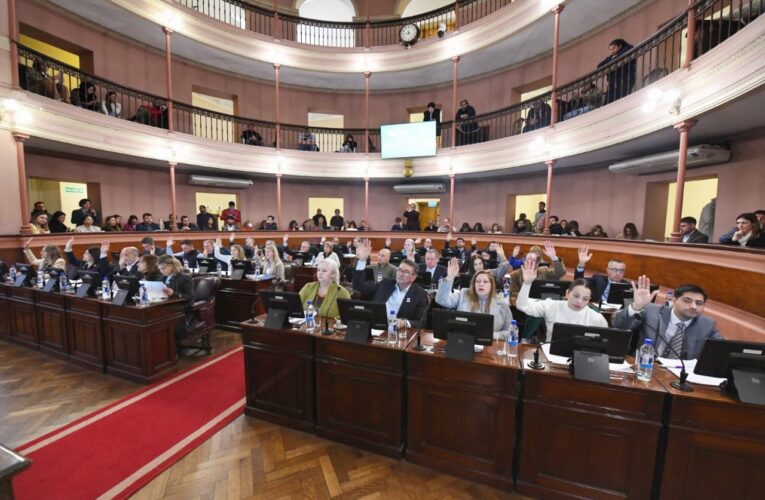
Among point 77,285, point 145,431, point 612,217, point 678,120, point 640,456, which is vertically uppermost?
point 678,120

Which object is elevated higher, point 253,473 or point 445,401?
point 445,401

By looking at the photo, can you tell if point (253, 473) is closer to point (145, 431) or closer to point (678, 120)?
point (145, 431)

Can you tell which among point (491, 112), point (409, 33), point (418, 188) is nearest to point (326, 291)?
point (491, 112)

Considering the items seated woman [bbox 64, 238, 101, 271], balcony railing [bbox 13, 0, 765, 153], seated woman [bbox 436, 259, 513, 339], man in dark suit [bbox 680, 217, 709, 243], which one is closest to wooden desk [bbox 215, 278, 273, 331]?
seated woman [bbox 64, 238, 101, 271]

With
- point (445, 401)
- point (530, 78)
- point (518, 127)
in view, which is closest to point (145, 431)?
point (445, 401)

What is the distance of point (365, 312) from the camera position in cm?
278

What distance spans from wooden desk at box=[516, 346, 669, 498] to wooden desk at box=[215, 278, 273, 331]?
446 centimetres

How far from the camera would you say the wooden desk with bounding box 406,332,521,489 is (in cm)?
233

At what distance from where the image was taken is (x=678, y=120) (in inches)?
194

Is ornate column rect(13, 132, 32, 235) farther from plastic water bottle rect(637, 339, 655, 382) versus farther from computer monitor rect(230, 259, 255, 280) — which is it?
plastic water bottle rect(637, 339, 655, 382)

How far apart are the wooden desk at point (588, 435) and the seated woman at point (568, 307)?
2.17 ft

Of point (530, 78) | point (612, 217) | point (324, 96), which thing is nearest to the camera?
point (612, 217)

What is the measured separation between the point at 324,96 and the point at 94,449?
1334cm

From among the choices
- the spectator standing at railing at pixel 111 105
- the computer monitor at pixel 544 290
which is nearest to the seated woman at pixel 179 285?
the computer monitor at pixel 544 290
